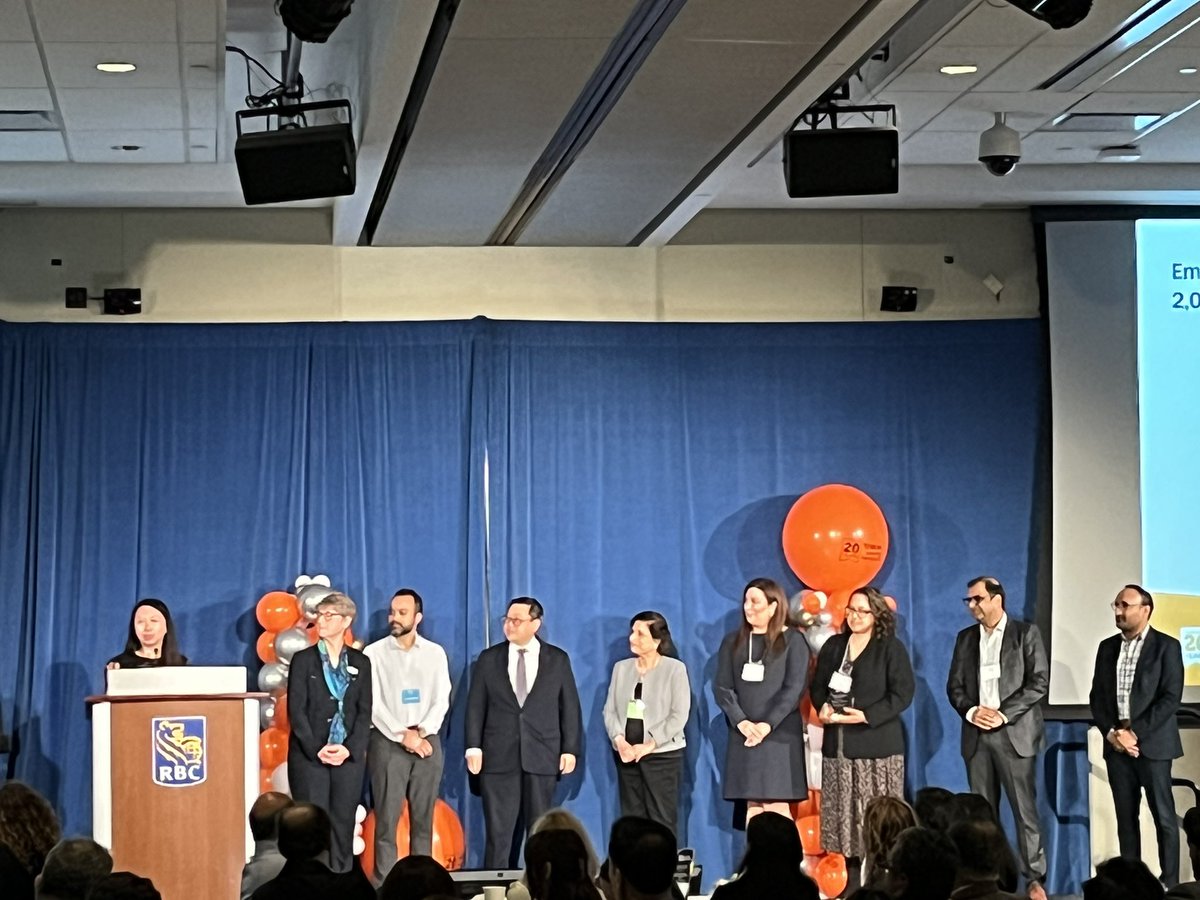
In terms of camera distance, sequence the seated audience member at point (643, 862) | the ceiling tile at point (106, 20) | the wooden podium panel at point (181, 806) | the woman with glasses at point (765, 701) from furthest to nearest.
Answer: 1. the woman with glasses at point (765, 701)
2. the wooden podium panel at point (181, 806)
3. the ceiling tile at point (106, 20)
4. the seated audience member at point (643, 862)

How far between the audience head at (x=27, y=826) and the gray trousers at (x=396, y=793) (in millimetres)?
4145

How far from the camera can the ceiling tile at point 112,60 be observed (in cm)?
690

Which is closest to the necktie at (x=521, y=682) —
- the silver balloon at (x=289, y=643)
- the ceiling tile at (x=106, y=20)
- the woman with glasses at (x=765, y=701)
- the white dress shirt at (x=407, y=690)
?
the white dress shirt at (x=407, y=690)

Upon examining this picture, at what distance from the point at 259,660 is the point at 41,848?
4931 mm

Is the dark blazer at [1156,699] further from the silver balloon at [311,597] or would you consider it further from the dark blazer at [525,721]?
the silver balloon at [311,597]

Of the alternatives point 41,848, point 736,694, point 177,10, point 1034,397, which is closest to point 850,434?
point 1034,397

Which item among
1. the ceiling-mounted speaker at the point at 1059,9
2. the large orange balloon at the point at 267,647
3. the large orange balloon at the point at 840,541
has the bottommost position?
the large orange balloon at the point at 267,647

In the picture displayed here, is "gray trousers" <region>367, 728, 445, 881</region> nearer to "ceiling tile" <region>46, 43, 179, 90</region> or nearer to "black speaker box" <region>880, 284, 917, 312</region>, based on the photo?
"ceiling tile" <region>46, 43, 179, 90</region>

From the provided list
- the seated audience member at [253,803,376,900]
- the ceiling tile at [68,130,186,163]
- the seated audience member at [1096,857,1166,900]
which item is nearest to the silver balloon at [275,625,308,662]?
the ceiling tile at [68,130,186,163]

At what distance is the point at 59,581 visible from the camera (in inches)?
383

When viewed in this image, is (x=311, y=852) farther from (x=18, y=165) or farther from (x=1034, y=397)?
(x=1034, y=397)

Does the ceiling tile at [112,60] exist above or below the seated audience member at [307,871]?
above

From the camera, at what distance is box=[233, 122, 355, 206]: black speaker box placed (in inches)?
274

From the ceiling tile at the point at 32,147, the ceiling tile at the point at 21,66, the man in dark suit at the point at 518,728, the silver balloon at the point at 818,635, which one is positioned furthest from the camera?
the silver balloon at the point at 818,635
